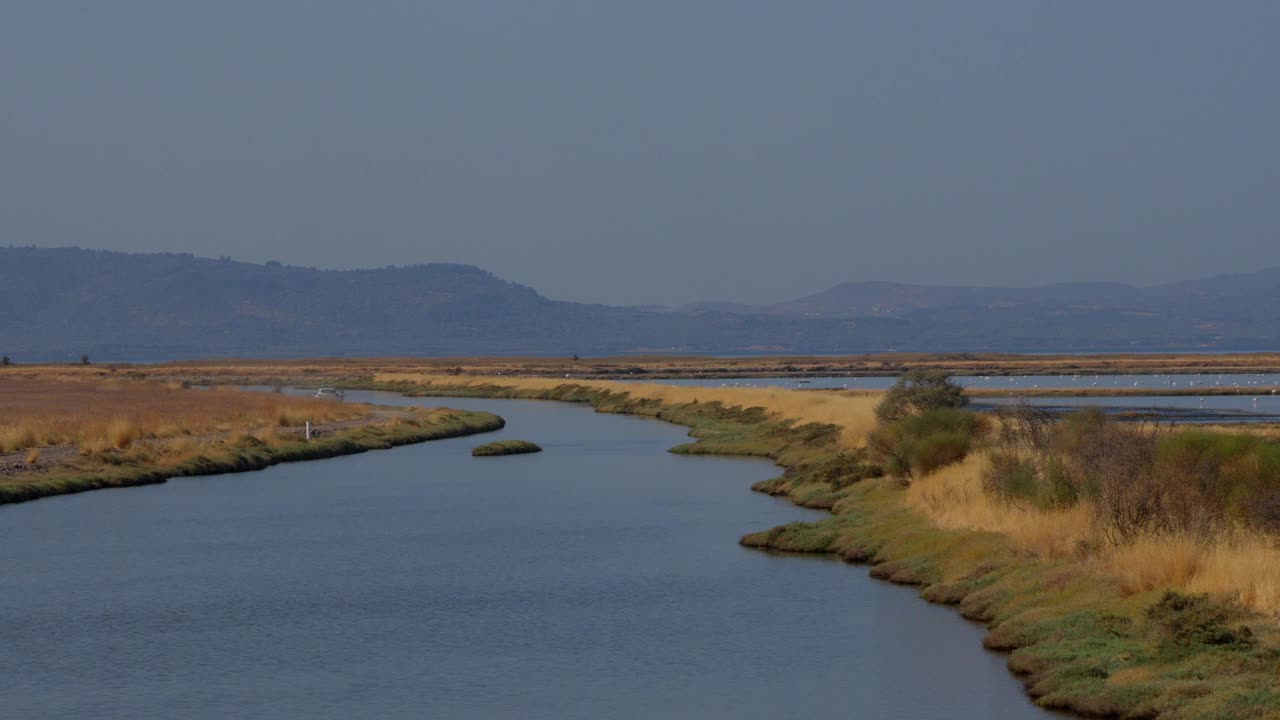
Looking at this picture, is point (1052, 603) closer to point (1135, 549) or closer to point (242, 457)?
point (1135, 549)

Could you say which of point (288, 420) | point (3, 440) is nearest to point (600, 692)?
point (3, 440)

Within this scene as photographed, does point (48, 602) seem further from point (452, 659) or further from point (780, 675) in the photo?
point (780, 675)

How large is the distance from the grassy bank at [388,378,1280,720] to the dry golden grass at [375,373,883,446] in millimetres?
8031

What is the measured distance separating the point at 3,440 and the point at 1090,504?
122 ft

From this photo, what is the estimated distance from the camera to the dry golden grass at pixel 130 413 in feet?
171

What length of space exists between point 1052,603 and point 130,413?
53.3 m

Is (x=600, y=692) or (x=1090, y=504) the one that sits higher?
(x=1090, y=504)

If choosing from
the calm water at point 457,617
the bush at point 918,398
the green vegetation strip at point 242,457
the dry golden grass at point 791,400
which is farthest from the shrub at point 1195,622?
the green vegetation strip at point 242,457

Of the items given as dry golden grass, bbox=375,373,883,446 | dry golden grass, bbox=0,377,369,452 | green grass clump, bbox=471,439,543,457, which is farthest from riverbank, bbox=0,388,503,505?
dry golden grass, bbox=375,373,883,446

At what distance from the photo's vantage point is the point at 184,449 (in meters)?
50.7

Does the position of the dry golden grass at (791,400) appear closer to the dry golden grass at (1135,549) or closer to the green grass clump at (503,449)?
the green grass clump at (503,449)

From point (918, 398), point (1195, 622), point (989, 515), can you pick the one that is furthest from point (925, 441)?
point (1195, 622)

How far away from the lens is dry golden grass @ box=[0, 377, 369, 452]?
52.2m

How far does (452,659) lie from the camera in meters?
20.9
